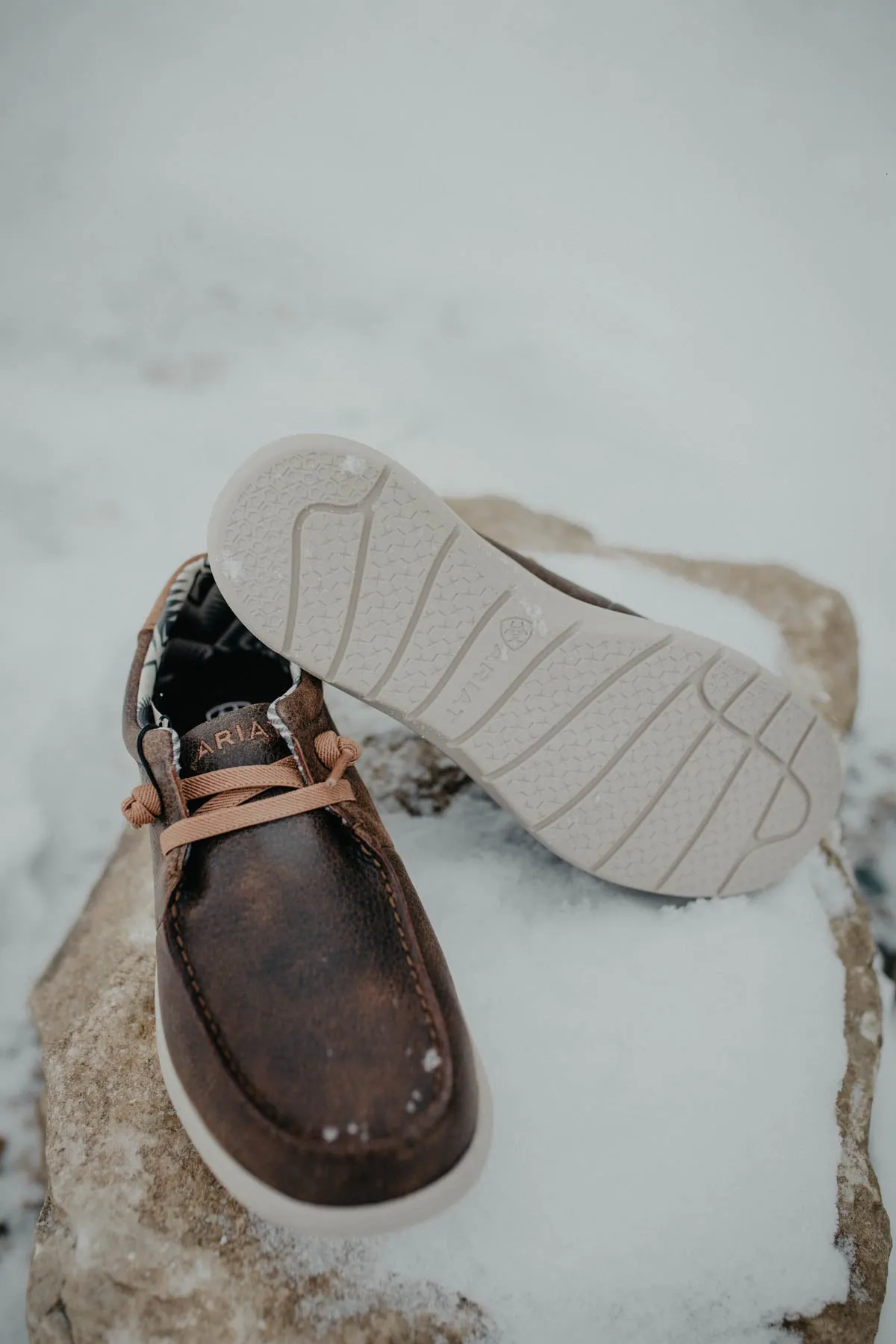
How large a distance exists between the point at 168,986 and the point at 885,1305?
A: 3.41 feet

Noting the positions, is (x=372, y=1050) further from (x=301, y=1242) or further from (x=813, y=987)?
(x=813, y=987)

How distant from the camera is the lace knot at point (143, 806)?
1.04 m

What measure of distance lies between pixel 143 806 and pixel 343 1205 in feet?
1.58

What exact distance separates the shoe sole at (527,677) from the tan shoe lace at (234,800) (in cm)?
15

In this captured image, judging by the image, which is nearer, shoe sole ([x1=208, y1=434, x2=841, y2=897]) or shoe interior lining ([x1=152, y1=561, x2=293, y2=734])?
shoe sole ([x1=208, y1=434, x2=841, y2=897])

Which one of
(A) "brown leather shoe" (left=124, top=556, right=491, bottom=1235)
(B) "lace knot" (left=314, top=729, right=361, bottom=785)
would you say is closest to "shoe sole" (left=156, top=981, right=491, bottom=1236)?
(A) "brown leather shoe" (left=124, top=556, right=491, bottom=1235)

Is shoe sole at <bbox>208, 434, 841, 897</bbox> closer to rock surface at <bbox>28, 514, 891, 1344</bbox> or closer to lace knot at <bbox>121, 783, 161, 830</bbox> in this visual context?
lace knot at <bbox>121, 783, 161, 830</bbox>

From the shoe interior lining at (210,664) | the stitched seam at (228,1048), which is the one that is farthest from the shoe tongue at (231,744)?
the shoe interior lining at (210,664)

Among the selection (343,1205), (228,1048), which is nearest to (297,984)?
(228,1048)

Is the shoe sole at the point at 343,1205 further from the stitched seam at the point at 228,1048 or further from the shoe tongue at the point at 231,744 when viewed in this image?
the shoe tongue at the point at 231,744

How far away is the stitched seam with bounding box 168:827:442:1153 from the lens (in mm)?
831

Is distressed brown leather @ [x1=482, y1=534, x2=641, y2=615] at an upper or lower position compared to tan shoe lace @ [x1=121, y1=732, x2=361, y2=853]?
upper

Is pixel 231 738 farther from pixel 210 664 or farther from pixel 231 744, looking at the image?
pixel 210 664

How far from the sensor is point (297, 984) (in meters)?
0.90
